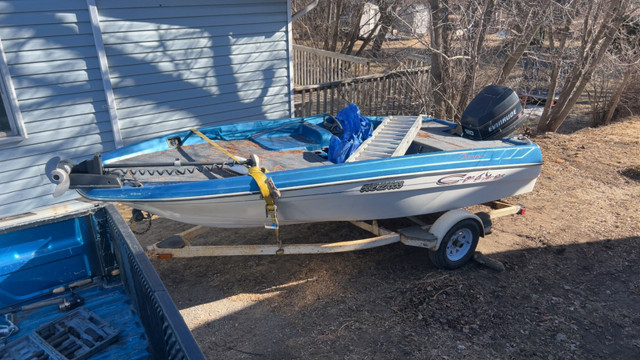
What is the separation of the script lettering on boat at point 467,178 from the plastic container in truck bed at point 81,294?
2844 mm

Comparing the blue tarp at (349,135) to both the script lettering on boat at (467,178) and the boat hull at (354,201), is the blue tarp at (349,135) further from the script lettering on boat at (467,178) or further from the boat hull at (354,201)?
the script lettering on boat at (467,178)

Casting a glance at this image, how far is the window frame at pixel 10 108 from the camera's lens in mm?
5555

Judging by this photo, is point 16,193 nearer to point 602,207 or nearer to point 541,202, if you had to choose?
point 541,202

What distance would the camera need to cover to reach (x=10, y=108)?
5.71m

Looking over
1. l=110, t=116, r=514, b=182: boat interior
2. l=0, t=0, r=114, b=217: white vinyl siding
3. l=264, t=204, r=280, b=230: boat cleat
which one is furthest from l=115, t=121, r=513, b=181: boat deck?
l=0, t=0, r=114, b=217: white vinyl siding

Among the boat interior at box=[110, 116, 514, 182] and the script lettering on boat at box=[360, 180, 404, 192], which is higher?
the boat interior at box=[110, 116, 514, 182]

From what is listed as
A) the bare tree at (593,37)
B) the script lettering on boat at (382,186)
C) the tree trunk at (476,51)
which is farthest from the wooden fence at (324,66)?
the script lettering on boat at (382,186)

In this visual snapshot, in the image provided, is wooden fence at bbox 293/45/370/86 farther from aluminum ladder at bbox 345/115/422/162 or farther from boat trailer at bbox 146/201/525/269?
boat trailer at bbox 146/201/525/269

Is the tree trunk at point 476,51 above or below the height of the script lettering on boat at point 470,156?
above

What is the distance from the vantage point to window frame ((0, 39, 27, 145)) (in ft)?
18.2

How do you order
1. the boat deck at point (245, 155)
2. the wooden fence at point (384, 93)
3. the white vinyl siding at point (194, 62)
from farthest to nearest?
the wooden fence at point (384, 93) → the white vinyl siding at point (194, 62) → the boat deck at point (245, 155)

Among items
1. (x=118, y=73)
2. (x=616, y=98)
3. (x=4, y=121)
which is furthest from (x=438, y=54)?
(x=4, y=121)

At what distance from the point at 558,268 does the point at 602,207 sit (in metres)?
1.93

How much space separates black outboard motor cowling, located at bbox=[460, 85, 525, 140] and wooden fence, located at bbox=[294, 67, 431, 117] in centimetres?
345
